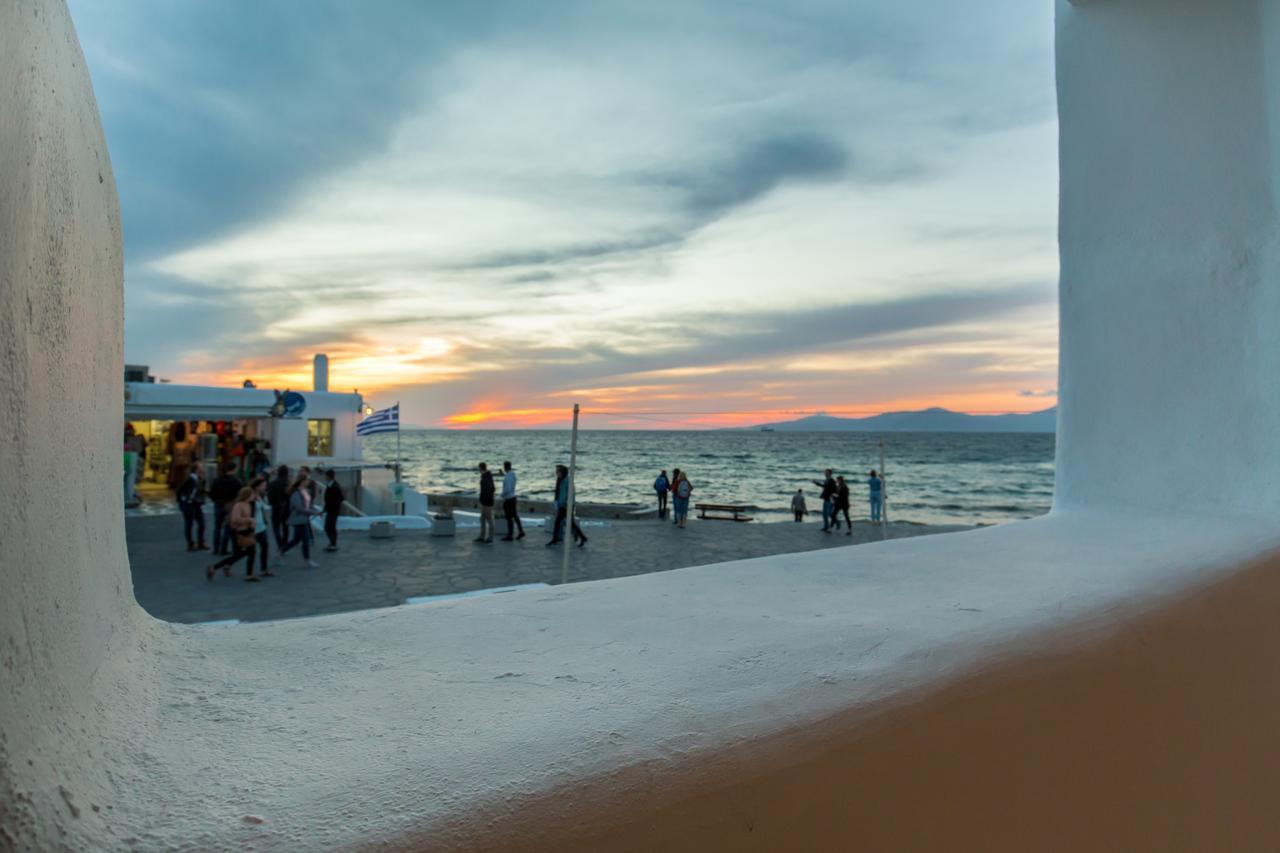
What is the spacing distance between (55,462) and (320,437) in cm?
2559

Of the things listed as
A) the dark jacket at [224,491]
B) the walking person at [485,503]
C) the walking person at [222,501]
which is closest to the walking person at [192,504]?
the walking person at [222,501]

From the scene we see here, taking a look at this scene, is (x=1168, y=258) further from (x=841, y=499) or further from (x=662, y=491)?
(x=662, y=491)

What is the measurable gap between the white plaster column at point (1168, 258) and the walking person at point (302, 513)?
8634mm

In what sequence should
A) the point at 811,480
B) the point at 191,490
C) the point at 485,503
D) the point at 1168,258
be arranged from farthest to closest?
the point at 811,480 < the point at 485,503 < the point at 191,490 < the point at 1168,258

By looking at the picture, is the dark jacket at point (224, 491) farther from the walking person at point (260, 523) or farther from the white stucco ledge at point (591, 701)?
the white stucco ledge at point (591, 701)

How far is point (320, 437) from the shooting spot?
972 inches

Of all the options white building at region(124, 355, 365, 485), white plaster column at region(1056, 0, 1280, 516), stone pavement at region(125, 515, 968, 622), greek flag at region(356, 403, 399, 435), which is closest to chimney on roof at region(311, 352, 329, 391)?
white building at region(124, 355, 365, 485)

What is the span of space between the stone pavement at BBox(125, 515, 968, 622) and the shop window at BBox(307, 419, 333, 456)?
10.4 metres

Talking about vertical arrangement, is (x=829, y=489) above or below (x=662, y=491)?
above

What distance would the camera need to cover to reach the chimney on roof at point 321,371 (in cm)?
2567

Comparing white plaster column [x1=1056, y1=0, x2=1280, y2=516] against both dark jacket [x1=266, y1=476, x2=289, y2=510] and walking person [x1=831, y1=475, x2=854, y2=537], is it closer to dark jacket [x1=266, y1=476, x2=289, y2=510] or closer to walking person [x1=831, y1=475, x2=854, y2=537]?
dark jacket [x1=266, y1=476, x2=289, y2=510]

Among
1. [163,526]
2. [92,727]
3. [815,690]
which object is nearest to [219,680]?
[92,727]

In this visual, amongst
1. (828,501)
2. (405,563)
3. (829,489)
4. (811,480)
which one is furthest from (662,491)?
(811,480)

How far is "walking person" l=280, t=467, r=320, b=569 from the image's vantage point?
31.4 feet
